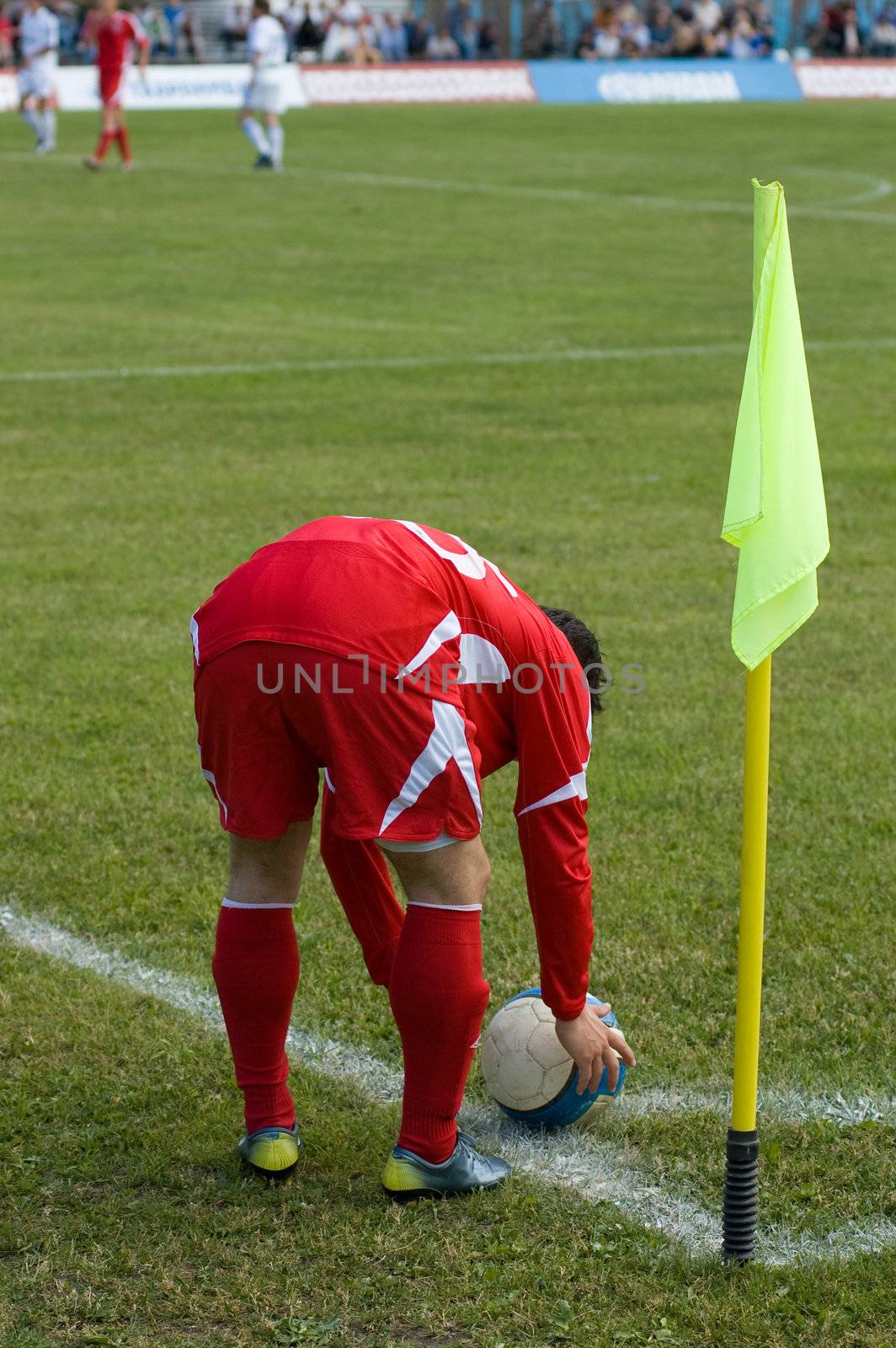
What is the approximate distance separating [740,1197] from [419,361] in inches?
381

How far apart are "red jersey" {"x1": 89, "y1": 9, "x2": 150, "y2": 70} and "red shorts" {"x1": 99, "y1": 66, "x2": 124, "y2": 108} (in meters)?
0.11

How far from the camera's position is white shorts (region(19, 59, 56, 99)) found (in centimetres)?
2631

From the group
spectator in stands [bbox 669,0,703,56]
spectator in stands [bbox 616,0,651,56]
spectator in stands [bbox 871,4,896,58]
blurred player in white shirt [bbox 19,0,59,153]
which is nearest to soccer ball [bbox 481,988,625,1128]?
blurred player in white shirt [bbox 19,0,59,153]

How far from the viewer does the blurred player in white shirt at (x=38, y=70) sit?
2677 centimetres

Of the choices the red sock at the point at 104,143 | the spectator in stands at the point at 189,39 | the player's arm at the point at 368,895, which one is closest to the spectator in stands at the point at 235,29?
the spectator in stands at the point at 189,39

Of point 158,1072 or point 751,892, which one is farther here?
point 158,1072

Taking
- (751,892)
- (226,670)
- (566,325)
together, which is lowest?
(566,325)

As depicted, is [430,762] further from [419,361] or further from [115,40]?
[115,40]

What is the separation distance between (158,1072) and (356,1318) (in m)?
0.96

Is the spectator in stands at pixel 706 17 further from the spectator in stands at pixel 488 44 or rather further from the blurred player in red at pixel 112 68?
the blurred player in red at pixel 112 68

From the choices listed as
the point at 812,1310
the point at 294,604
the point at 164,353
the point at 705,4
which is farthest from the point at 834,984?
the point at 705,4

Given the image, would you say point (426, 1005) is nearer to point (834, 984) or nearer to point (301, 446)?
point (834, 984)

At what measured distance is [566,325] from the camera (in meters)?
13.5

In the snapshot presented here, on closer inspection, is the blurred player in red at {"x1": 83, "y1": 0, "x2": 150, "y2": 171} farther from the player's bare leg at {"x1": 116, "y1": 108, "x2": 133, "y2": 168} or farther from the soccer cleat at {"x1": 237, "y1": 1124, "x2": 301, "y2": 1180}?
the soccer cleat at {"x1": 237, "y1": 1124, "x2": 301, "y2": 1180}
